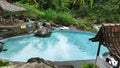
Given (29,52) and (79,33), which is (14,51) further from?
(79,33)

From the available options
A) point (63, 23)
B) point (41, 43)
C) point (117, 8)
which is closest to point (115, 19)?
point (117, 8)

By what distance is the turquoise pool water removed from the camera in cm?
1564

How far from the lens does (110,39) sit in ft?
28.6

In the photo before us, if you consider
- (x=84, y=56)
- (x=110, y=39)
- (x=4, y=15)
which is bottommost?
(x=84, y=56)

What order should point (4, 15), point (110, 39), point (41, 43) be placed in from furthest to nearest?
point (4, 15) < point (41, 43) < point (110, 39)

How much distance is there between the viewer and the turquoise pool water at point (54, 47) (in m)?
15.6

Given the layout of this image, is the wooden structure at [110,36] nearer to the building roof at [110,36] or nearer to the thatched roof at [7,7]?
the building roof at [110,36]

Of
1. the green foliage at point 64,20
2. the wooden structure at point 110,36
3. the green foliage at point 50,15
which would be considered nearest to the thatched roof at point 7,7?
the green foliage at point 50,15

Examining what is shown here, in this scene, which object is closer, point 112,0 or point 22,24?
point 22,24

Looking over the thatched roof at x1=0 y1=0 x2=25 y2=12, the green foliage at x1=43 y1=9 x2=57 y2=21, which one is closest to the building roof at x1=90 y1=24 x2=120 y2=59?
the thatched roof at x1=0 y1=0 x2=25 y2=12

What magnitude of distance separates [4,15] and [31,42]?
13.6 feet

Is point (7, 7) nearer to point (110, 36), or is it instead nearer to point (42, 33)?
point (42, 33)

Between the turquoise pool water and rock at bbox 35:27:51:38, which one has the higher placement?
rock at bbox 35:27:51:38

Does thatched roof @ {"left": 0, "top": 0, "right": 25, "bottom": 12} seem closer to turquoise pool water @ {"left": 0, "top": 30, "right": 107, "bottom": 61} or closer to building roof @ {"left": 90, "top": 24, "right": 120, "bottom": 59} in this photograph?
turquoise pool water @ {"left": 0, "top": 30, "right": 107, "bottom": 61}
